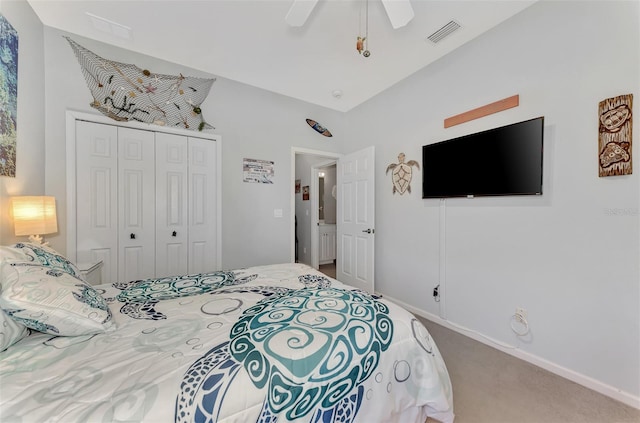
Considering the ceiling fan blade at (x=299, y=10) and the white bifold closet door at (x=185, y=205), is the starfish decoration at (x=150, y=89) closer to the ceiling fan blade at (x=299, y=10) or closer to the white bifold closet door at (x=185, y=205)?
the white bifold closet door at (x=185, y=205)

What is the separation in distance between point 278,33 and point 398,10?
1081mm

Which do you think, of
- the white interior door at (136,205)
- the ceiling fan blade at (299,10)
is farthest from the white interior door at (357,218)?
the white interior door at (136,205)

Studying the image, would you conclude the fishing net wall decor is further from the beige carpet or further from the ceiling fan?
the beige carpet

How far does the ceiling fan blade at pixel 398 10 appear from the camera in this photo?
1.51 m

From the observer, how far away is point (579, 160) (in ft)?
5.43

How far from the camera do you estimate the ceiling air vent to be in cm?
202

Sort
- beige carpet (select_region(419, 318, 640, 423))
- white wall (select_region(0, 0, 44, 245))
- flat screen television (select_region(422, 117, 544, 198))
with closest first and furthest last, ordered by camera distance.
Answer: beige carpet (select_region(419, 318, 640, 423)) < white wall (select_region(0, 0, 44, 245)) < flat screen television (select_region(422, 117, 544, 198))

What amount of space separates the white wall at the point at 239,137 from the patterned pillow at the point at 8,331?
172 centimetres

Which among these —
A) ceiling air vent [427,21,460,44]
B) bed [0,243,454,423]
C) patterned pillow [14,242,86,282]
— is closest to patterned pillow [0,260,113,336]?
bed [0,243,454,423]

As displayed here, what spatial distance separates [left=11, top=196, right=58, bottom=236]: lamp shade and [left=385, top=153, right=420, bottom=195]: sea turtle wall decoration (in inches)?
125

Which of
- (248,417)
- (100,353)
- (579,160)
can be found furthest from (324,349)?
(579,160)

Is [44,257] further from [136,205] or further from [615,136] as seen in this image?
[615,136]

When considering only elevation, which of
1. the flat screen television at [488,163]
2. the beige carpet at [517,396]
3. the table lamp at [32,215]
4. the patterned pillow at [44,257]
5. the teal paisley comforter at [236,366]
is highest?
the flat screen television at [488,163]

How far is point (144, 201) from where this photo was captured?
8.25 ft
